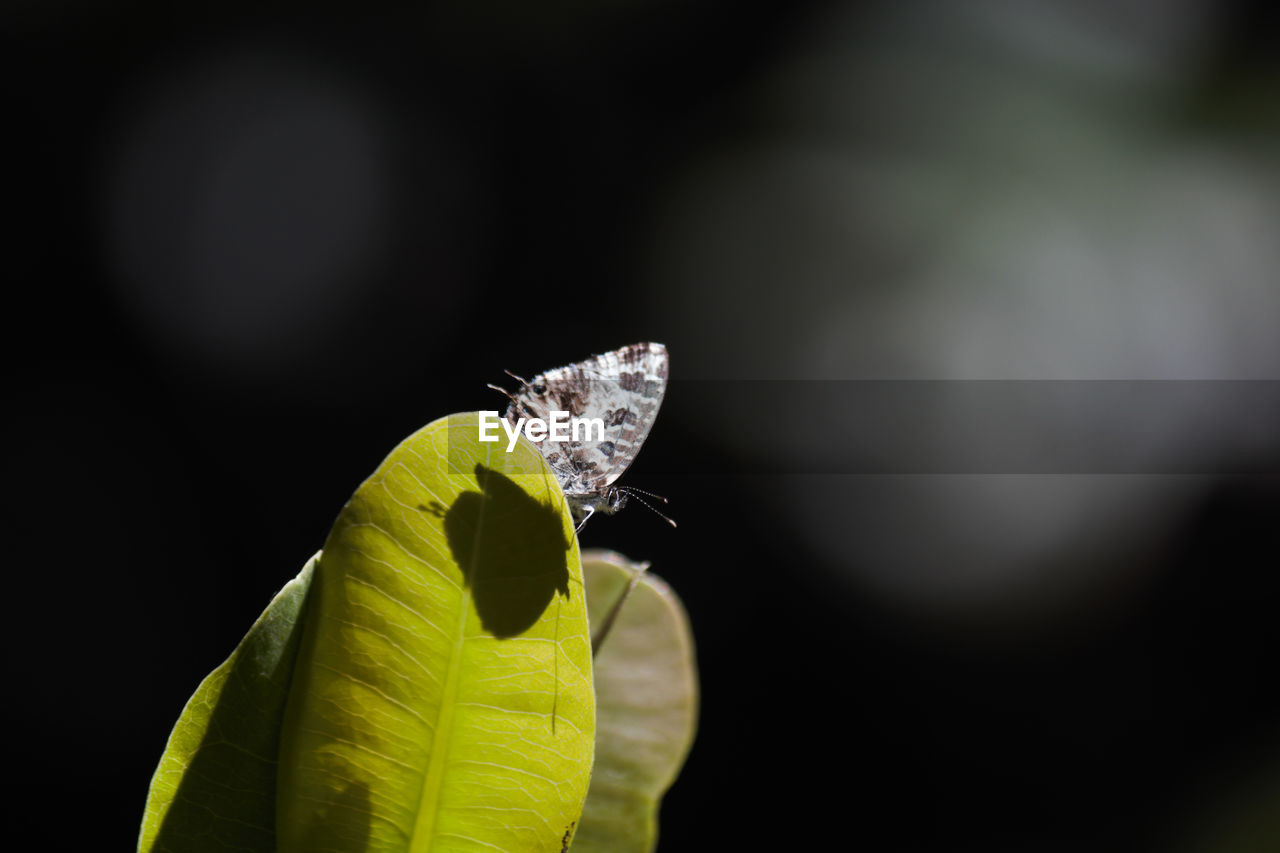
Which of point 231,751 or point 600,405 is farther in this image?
point 600,405

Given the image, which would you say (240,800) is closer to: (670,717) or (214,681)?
(214,681)

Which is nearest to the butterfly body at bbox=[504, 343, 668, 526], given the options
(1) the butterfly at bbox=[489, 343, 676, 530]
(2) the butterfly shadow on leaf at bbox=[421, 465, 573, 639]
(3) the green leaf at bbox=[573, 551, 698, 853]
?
(1) the butterfly at bbox=[489, 343, 676, 530]

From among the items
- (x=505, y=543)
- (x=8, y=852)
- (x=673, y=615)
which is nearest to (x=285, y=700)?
(x=505, y=543)

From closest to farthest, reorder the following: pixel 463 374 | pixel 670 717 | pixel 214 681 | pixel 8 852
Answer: pixel 214 681
pixel 670 717
pixel 8 852
pixel 463 374

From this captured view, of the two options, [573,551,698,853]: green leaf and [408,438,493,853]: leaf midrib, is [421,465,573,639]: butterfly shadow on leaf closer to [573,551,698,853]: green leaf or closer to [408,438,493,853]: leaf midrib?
[408,438,493,853]: leaf midrib

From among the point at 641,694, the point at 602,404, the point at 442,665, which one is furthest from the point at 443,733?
the point at 602,404

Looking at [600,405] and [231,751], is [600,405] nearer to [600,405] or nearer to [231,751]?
[600,405]
